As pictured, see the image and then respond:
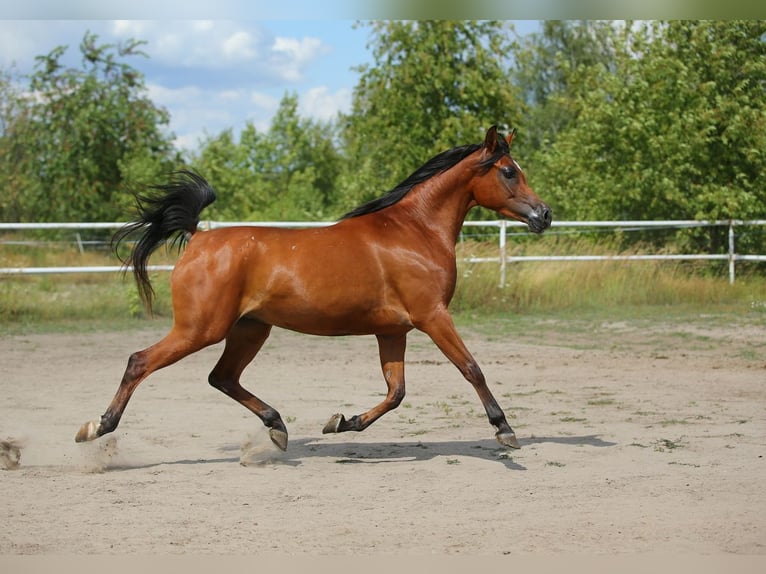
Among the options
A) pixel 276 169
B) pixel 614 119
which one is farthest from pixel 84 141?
pixel 614 119

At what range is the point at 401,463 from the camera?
649 cm

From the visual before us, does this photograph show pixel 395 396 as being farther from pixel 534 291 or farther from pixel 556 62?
pixel 556 62

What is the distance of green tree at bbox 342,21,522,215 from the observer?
21203 millimetres

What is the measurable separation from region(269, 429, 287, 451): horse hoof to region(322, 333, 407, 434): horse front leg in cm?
29

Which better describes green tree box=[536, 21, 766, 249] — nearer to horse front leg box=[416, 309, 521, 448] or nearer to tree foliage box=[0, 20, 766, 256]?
tree foliage box=[0, 20, 766, 256]

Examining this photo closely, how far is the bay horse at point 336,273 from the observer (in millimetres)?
6312

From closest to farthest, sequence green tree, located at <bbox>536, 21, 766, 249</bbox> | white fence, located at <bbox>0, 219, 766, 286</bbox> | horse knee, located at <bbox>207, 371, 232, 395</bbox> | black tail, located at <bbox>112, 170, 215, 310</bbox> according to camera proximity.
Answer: black tail, located at <bbox>112, 170, 215, 310</bbox> < horse knee, located at <bbox>207, 371, 232, 395</bbox> < white fence, located at <bbox>0, 219, 766, 286</bbox> < green tree, located at <bbox>536, 21, 766, 249</bbox>

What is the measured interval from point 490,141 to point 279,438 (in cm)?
245

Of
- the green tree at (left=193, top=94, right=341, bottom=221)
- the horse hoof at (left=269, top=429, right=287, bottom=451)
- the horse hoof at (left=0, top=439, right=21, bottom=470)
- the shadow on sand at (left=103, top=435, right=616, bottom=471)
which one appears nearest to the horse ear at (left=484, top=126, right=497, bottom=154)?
the shadow on sand at (left=103, top=435, right=616, bottom=471)

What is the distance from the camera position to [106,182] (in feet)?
99.0

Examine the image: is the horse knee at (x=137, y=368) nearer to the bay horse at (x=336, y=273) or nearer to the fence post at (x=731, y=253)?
the bay horse at (x=336, y=273)

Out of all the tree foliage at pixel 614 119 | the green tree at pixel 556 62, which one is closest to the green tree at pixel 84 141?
the tree foliage at pixel 614 119

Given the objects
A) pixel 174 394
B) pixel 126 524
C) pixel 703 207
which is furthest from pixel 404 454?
pixel 703 207

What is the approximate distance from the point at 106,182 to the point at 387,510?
26.7 m
